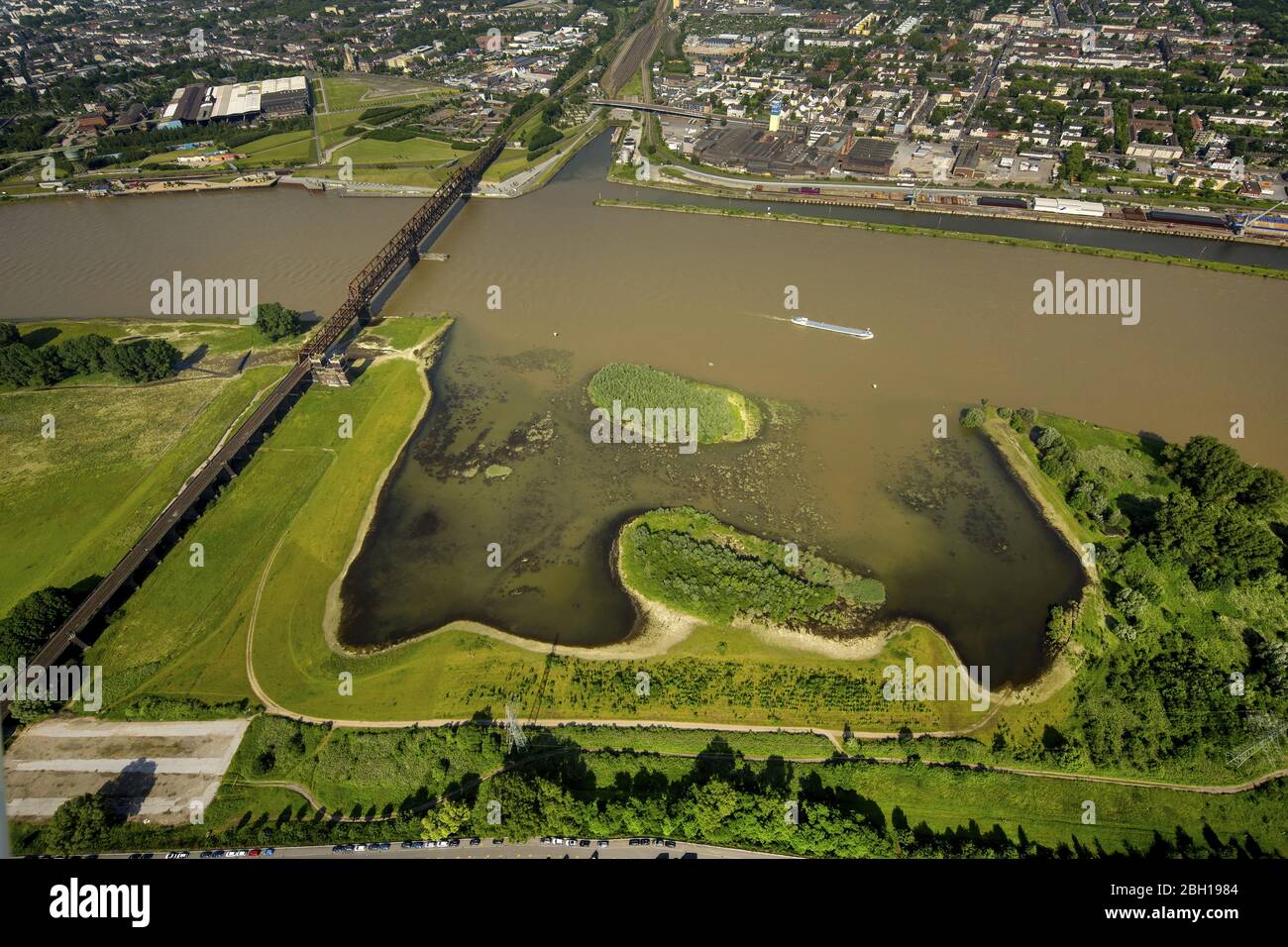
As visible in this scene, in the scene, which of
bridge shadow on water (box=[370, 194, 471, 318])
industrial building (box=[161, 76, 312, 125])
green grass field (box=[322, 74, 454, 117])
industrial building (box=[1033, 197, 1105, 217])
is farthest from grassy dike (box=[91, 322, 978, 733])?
industrial building (box=[161, 76, 312, 125])

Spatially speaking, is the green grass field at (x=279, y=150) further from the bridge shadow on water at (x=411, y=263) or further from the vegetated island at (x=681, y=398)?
the vegetated island at (x=681, y=398)

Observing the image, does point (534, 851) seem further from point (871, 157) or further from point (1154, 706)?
point (871, 157)

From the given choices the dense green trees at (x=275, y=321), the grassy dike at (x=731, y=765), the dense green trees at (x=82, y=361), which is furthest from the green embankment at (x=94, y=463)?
the grassy dike at (x=731, y=765)

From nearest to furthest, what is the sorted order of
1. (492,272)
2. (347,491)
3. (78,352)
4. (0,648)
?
(0,648), (347,491), (78,352), (492,272)

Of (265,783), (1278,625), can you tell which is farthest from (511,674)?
(1278,625)

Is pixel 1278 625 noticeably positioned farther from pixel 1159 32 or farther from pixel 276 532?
pixel 1159 32

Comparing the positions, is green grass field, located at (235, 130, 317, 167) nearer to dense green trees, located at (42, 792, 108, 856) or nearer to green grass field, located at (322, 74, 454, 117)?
green grass field, located at (322, 74, 454, 117)
